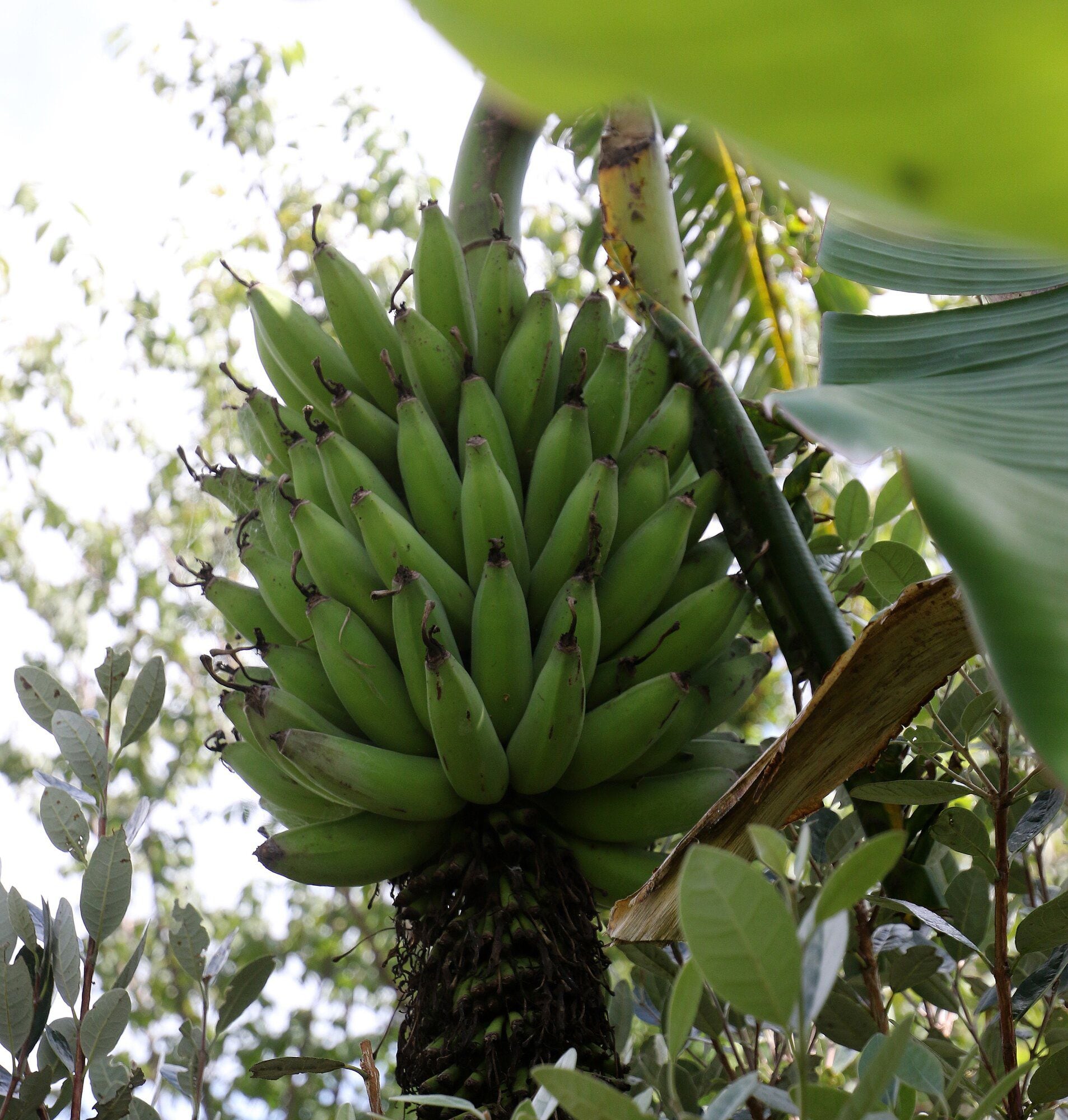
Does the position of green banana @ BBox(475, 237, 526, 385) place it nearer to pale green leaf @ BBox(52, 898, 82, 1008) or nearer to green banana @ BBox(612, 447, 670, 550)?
green banana @ BBox(612, 447, 670, 550)

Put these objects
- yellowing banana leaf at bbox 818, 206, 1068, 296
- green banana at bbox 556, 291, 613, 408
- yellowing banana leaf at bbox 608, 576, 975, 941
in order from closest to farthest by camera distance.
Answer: yellowing banana leaf at bbox 608, 576, 975, 941 → yellowing banana leaf at bbox 818, 206, 1068, 296 → green banana at bbox 556, 291, 613, 408

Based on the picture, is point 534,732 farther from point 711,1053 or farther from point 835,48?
point 711,1053

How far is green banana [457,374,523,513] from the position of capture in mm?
906

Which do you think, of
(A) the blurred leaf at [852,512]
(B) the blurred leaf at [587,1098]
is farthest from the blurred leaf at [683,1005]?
(A) the blurred leaf at [852,512]

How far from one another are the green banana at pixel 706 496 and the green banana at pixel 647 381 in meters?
0.11

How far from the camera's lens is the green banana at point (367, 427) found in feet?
3.02

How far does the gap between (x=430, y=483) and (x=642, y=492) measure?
0.21 m

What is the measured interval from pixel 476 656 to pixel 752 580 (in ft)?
0.97

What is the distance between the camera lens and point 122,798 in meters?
4.01

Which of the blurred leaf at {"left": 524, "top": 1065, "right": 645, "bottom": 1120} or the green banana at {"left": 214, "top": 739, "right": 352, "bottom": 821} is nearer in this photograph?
the blurred leaf at {"left": 524, "top": 1065, "right": 645, "bottom": 1120}

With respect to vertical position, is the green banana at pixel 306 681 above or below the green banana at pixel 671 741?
above

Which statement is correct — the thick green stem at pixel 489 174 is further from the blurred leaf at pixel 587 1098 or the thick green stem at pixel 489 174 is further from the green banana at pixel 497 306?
the blurred leaf at pixel 587 1098

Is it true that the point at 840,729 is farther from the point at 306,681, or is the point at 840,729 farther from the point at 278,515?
the point at 278,515

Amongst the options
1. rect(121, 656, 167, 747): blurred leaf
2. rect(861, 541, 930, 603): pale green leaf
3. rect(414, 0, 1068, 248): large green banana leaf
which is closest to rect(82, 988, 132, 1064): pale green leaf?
rect(121, 656, 167, 747): blurred leaf
